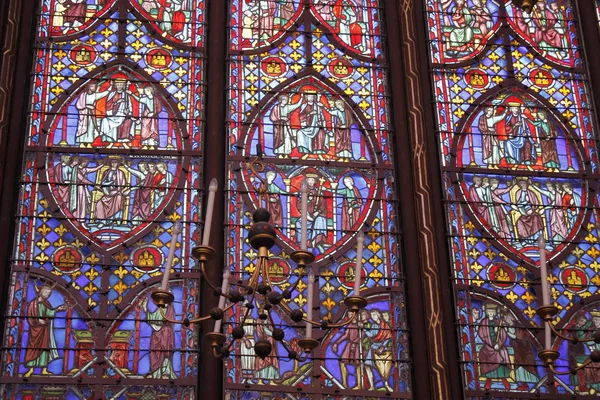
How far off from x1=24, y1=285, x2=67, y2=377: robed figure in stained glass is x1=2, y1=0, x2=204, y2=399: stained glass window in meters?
0.01

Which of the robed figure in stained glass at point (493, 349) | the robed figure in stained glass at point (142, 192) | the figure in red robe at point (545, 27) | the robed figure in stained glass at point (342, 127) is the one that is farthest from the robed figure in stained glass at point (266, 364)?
the figure in red robe at point (545, 27)

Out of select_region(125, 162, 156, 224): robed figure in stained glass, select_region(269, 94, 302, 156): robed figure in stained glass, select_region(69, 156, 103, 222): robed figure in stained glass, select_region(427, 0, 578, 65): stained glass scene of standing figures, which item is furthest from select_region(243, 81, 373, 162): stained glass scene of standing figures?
select_region(69, 156, 103, 222): robed figure in stained glass

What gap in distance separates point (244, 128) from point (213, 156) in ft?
1.47

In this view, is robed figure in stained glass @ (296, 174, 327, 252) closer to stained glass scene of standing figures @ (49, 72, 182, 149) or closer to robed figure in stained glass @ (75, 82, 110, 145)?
stained glass scene of standing figures @ (49, 72, 182, 149)

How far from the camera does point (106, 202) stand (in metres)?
11.3

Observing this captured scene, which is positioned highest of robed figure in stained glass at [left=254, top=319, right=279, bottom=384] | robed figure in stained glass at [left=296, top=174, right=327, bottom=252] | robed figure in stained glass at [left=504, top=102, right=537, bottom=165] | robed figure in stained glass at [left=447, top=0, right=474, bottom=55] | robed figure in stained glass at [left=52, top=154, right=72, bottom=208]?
robed figure in stained glass at [left=447, top=0, right=474, bottom=55]

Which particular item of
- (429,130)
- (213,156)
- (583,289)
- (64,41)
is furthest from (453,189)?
(64,41)

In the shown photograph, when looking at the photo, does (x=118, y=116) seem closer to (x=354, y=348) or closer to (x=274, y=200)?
(x=274, y=200)

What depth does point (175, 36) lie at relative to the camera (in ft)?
40.7

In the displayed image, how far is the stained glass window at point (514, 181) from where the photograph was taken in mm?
11000

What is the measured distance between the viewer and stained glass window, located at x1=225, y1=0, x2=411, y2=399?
10.7 metres

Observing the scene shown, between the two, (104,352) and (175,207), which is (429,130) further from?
(104,352)

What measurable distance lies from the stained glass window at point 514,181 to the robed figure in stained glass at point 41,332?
11.3 feet

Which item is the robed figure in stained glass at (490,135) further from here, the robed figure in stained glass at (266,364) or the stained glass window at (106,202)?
the robed figure in stained glass at (266,364)
